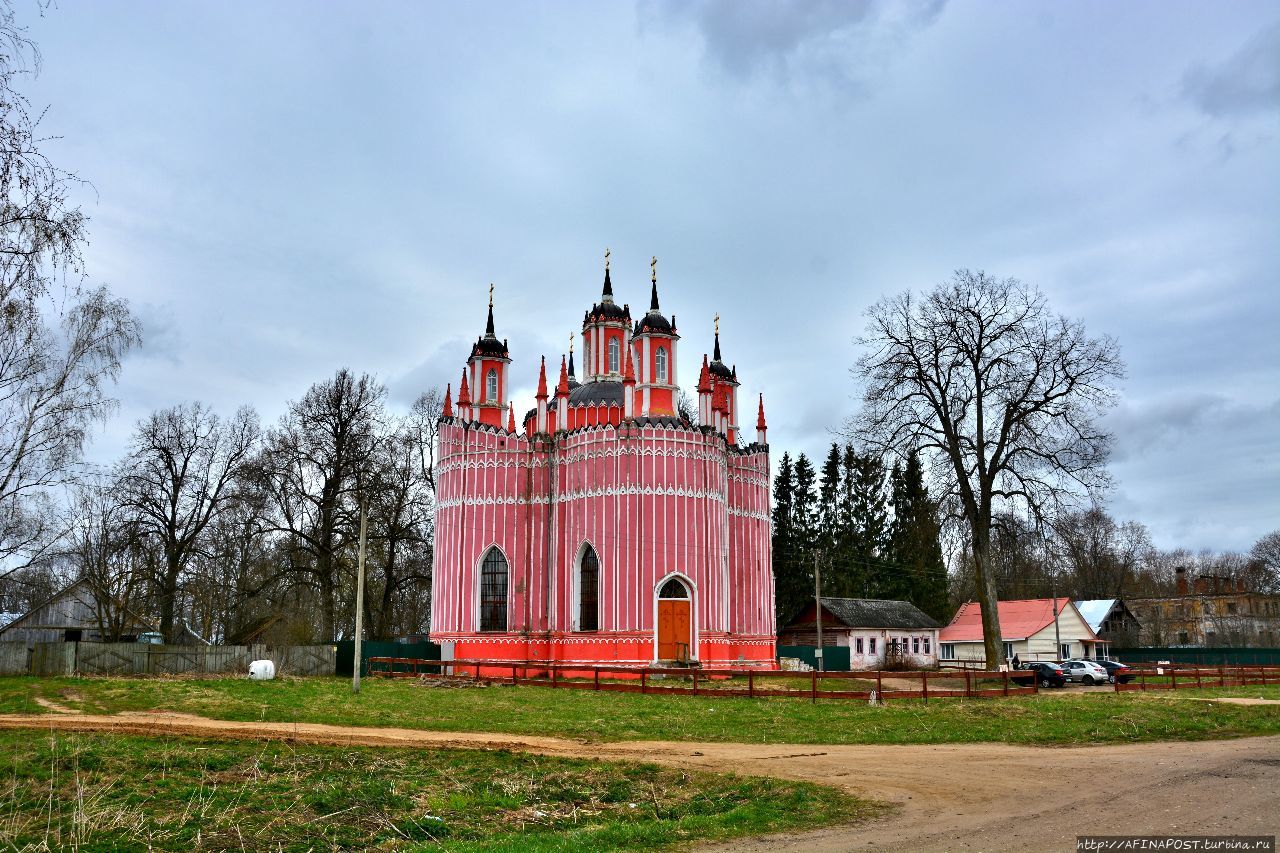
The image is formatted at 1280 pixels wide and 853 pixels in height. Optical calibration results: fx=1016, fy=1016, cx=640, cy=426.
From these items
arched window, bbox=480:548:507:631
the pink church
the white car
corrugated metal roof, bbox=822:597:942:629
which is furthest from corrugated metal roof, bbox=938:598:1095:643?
arched window, bbox=480:548:507:631

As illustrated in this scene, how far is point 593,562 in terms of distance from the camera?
40938 millimetres

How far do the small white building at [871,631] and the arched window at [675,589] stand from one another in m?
15.8

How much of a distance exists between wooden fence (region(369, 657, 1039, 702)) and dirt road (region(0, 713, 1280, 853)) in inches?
267

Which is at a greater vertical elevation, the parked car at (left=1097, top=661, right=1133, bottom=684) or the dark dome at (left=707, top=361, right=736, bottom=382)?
the dark dome at (left=707, top=361, right=736, bottom=382)

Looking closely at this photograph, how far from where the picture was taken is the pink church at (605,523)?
1561 inches

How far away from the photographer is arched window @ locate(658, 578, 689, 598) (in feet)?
131

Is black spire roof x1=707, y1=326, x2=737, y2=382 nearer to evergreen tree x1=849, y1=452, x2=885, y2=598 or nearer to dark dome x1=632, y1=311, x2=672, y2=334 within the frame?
dark dome x1=632, y1=311, x2=672, y2=334

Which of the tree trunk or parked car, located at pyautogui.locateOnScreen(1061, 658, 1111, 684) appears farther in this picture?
parked car, located at pyautogui.locateOnScreen(1061, 658, 1111, 684)

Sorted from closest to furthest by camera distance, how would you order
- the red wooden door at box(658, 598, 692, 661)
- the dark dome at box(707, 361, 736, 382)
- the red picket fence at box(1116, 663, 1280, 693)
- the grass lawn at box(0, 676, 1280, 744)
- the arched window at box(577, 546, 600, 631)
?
1. the grass lawn at box(0, 676, 1280, 744)
2. the red picket fence at box(1116, 663, 1280, 693)
3. the red wooden door at box(658, 598, 692, 661)
4. the arched window at box(577, 546, 600, 631)
5. the dark dome at box(707, 361, 736, 382)

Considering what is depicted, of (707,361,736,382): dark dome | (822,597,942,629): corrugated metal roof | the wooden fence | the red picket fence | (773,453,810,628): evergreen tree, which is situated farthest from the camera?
(773,453,810,628): evergreen tree

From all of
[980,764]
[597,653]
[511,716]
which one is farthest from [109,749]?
[597,653]

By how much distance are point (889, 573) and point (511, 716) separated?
4713 centimetres

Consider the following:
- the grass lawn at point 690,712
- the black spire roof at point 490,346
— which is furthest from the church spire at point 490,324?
the grass lawn at point 690,712

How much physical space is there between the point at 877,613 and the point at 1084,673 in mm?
19396
